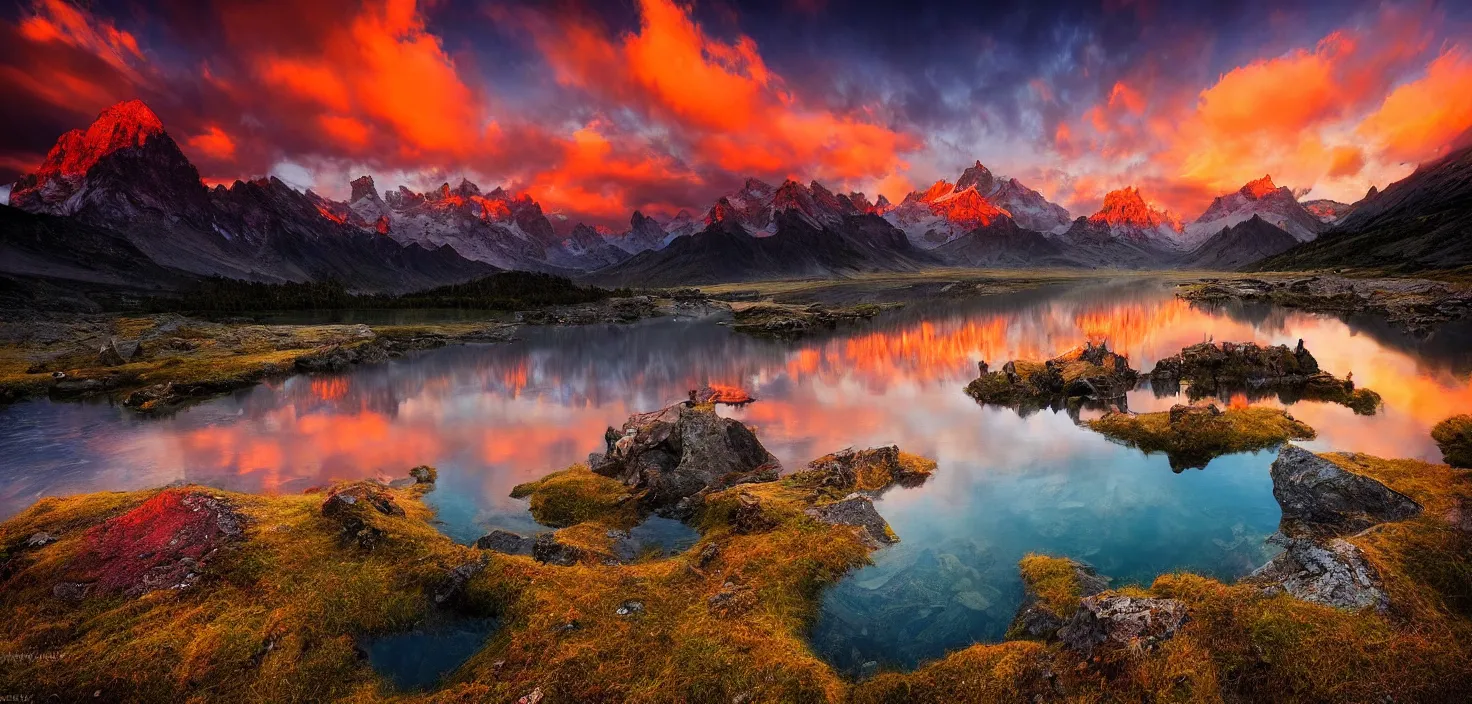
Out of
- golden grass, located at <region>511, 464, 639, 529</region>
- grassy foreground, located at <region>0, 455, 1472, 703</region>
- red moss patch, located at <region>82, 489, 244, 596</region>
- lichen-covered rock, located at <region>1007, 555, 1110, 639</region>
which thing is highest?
red moss patch, located at <region>82, 489, 244, 596</region>

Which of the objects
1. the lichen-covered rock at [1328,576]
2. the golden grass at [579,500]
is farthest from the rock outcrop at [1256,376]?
the golden grass at [579,500]

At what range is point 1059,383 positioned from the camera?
3591 centimetres

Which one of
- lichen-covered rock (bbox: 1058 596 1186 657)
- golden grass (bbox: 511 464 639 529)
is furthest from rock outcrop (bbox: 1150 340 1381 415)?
golden grass (bbox: 511 464 639 529)

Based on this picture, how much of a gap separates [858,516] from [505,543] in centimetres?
1032

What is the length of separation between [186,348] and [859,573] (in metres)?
83.5

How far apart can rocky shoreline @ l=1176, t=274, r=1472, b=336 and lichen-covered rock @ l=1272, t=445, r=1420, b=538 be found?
202ft

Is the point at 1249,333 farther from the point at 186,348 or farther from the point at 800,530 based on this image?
the point at 186,348

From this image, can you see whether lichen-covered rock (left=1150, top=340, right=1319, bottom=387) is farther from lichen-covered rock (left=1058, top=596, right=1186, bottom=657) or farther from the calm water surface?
lichen-covered rock (left=1058, top=596, right=1186, bottom=657)

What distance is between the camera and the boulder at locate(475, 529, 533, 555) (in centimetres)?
1622

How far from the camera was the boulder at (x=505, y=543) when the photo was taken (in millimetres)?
16219

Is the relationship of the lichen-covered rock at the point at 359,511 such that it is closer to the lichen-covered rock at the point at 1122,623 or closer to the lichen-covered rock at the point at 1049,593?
the lichen-covered rock at the point at 1049,593

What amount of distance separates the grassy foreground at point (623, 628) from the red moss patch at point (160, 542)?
0.26 m

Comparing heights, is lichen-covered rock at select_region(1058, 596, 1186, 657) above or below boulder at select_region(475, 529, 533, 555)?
above

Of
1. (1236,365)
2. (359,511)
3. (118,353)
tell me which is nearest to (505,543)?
(359,511)
